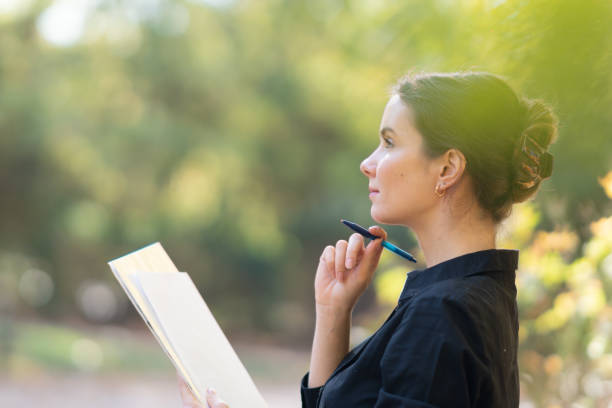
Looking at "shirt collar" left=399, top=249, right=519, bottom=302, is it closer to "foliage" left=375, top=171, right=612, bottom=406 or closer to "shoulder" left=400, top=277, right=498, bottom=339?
"shoulder" left=400, top=277, right=498, bottom=339

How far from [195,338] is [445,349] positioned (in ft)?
1.75

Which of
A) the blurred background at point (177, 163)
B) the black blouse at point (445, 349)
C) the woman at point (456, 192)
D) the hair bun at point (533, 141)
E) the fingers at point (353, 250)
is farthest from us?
the blurred background at point (177, 163)

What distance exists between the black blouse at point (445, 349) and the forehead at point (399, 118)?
23 cm

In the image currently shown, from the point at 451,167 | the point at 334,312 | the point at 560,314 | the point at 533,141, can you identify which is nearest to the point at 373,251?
the point at 334,312

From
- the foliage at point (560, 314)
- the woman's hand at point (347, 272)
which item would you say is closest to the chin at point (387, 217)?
the woman's hand at point (347, 272)

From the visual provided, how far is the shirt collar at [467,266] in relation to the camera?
1.09m

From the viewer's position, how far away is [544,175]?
1175mm

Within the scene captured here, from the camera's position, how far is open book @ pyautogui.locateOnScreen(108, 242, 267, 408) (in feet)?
3.87

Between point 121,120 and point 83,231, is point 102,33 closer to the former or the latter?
point 121,120

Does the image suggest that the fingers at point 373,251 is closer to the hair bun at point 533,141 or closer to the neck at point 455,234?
the neck at point 455,234

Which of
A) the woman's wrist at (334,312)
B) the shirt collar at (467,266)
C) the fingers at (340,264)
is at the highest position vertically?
the fingers at (340,264)

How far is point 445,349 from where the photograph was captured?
0.93 meters

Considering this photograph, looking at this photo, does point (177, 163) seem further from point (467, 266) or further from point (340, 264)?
point (467, 266)

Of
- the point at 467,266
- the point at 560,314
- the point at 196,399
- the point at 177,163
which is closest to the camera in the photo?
the point at 467,266
